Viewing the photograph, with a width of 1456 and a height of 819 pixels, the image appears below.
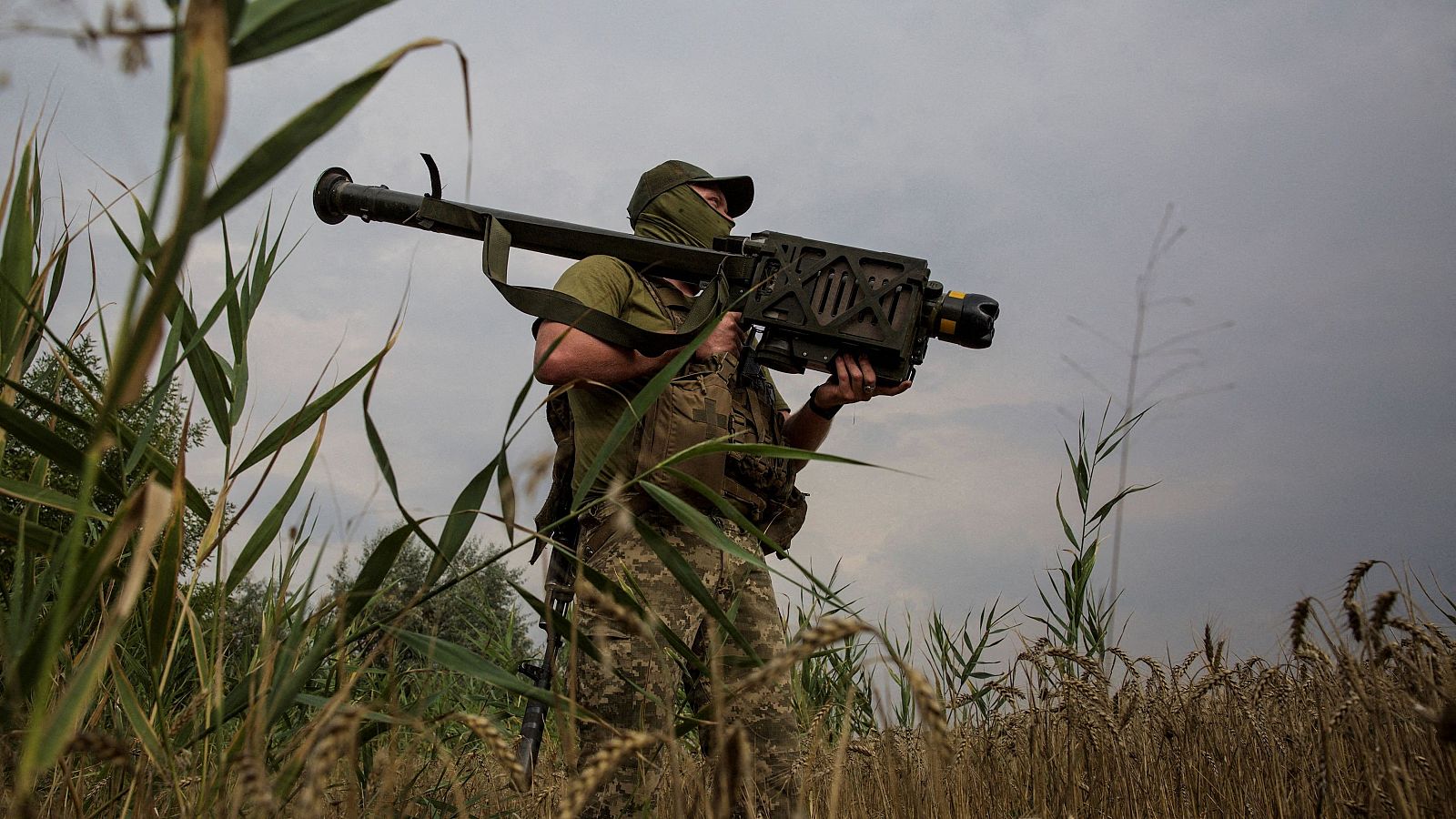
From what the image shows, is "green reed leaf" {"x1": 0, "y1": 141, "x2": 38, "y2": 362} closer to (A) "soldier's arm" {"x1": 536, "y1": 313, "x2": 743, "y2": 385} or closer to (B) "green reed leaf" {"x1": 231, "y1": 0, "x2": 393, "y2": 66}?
(B) "green reed leaf" {"x1": 231, "y1": 0, "x2": 393, "y2": 66}

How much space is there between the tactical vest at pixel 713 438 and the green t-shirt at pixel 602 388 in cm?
7

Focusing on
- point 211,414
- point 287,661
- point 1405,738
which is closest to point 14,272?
point 211,414

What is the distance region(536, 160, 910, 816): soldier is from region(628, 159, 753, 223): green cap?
0.66 feet

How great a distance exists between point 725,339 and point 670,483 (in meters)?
0.60

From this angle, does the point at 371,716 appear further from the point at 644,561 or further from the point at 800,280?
the point at 800,280

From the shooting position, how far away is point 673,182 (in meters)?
3.93

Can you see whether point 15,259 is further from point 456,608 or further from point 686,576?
point 456,608

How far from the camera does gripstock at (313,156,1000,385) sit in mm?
3371

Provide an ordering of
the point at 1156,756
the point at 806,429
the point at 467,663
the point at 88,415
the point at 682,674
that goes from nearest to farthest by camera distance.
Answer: the point at 467,663 < the point at 88,415 < the point at 1156,756 < the point at 682,674 < the point at 806,429

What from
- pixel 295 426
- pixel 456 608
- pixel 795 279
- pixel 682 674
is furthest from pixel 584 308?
pixel 456 608

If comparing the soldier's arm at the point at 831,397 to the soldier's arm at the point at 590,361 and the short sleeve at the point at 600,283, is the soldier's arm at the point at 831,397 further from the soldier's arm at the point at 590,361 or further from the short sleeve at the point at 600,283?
the short sleeve at the point at 600,283

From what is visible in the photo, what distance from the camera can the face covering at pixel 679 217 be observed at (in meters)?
3.82

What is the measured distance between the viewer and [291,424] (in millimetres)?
1767

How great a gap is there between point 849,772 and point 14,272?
8.25 ft
